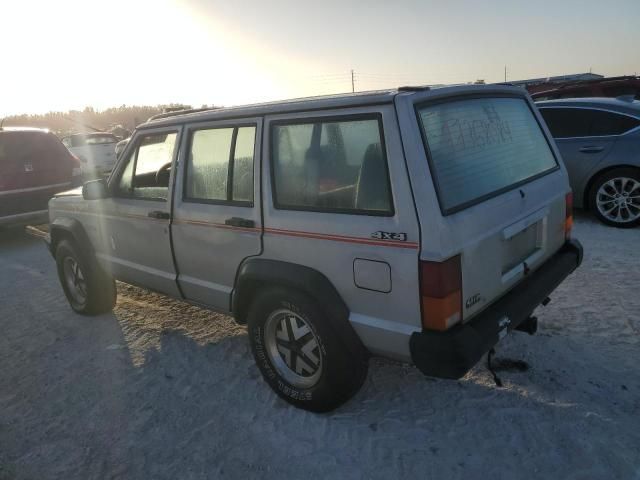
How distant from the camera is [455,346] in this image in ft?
7.47

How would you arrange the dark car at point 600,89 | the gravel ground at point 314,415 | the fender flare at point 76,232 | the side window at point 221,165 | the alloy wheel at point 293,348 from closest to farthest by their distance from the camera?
the gravel ground at point 314,415
the alloy wheel at point 293,348
the side window at point 221,165
the fender flare at point 76,232
the dark car at point 600,89

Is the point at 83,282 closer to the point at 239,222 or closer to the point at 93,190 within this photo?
the point at 93,190

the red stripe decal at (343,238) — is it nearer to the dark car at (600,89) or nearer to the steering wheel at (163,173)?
the steering wheel at (163,173)

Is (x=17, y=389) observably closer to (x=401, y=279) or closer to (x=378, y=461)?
(x=378, y=461)

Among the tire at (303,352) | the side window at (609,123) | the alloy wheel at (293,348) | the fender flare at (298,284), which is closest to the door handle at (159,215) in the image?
the fender flare at (298,284)

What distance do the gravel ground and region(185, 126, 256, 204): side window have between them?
4.38 ft

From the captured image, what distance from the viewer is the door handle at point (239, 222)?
9.85ft

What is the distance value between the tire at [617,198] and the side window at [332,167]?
513cm

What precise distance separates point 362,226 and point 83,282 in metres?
3.48

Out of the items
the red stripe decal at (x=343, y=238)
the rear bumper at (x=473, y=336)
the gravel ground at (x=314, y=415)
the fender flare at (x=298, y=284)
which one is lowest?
the gravel ground at (x=314, y=415)

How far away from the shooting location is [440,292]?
2.25 metres

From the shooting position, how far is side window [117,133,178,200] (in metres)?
3.76

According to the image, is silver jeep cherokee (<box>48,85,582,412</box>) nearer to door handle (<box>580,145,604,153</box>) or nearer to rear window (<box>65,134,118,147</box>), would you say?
door handle (<box>580,145,604,153</box>)

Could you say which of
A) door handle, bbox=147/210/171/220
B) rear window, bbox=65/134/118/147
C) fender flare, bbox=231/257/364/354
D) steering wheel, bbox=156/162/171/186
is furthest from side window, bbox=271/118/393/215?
rear window, bbox=65/134/118/147
